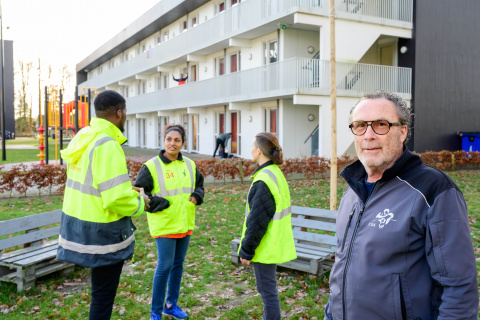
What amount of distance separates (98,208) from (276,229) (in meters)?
1.46

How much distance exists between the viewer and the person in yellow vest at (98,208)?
3.16 m

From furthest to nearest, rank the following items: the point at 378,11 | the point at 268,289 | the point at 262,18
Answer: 1. the point at 262,18
2. the point at 378,11
3. the point at 268,289

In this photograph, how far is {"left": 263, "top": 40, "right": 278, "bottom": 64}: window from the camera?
20111 millimetres

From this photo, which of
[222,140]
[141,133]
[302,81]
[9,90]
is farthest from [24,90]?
[302,81]

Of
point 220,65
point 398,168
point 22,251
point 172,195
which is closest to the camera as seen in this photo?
point 398,168

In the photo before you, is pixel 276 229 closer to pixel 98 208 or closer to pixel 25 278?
pixel 98 208

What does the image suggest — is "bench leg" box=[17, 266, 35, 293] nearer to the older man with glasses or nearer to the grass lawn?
the grass lawn

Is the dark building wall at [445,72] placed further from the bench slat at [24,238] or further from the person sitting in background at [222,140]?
the bench slat at [24,238]

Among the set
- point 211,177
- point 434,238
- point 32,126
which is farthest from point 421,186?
point 32,126

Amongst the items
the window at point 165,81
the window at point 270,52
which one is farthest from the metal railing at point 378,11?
the window at point 165,81

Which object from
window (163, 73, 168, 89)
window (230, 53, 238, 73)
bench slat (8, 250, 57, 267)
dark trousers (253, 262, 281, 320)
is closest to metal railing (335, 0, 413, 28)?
window (230, 53, 238, 73)

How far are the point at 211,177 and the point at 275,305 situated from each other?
11402 mm

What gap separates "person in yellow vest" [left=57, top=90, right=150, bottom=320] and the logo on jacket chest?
1.89m

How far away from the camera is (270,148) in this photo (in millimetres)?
3871
